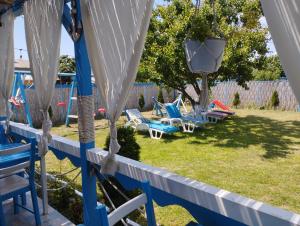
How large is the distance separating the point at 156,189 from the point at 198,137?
6037 millimetres

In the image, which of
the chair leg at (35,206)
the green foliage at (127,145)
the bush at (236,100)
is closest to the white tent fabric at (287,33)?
the chair leg at (35,206)

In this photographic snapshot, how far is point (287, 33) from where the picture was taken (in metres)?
0.94

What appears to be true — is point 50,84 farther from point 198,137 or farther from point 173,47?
point 173,47

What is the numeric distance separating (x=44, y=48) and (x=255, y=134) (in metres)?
6.72

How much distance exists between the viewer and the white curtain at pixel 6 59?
3.57m

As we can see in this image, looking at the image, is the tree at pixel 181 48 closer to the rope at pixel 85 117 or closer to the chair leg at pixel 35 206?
the rope at pixel 85 117

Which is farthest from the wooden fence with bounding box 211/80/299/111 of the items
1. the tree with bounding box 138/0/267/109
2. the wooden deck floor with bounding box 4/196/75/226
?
the wooden deck floor with bounding box 4/196/75/226

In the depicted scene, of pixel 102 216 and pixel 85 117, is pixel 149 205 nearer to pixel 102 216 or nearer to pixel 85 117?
pixel 102 216

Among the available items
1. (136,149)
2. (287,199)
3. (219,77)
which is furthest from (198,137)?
(136,149)

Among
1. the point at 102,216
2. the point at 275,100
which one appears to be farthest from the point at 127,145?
the point at 275,100

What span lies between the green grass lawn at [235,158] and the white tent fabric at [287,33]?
8.23ft

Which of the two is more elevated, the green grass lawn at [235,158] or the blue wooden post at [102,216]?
the blue wooden post at [102,216]

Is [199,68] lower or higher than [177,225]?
higher

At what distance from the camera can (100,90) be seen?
1.98 meters
